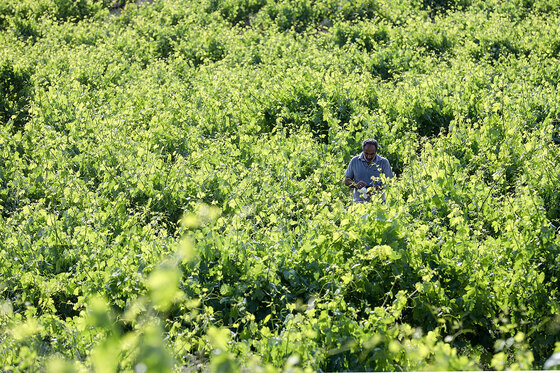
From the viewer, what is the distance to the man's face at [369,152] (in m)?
7.39

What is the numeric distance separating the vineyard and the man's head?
0.54 meters

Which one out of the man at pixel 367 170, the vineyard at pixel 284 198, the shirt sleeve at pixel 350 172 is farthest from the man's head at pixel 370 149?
the vineyard at pixel 284 198

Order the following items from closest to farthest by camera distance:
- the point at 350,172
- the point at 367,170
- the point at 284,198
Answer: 1. the point at 284,198
2. the point at 367,170
3. the point at 350,172

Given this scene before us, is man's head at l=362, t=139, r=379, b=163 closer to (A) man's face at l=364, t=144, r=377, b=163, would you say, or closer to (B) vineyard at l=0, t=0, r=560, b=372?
(A) man's face at l=364, t=144, r=377, b=163

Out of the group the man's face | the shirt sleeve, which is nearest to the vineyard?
the shirt sleeve

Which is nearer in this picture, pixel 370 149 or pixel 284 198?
pixel 284 198

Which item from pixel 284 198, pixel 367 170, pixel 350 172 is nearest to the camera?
pixel 284 198

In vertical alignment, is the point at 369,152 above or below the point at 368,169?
above

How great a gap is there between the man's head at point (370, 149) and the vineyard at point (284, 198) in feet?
1.76

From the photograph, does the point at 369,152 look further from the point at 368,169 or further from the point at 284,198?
the point at 284,198

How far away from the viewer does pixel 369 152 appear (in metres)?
7.45

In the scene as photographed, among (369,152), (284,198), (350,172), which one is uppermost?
(369,152)

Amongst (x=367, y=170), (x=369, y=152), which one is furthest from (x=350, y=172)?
(x=369, y=152)

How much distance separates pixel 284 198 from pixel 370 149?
140 cm
